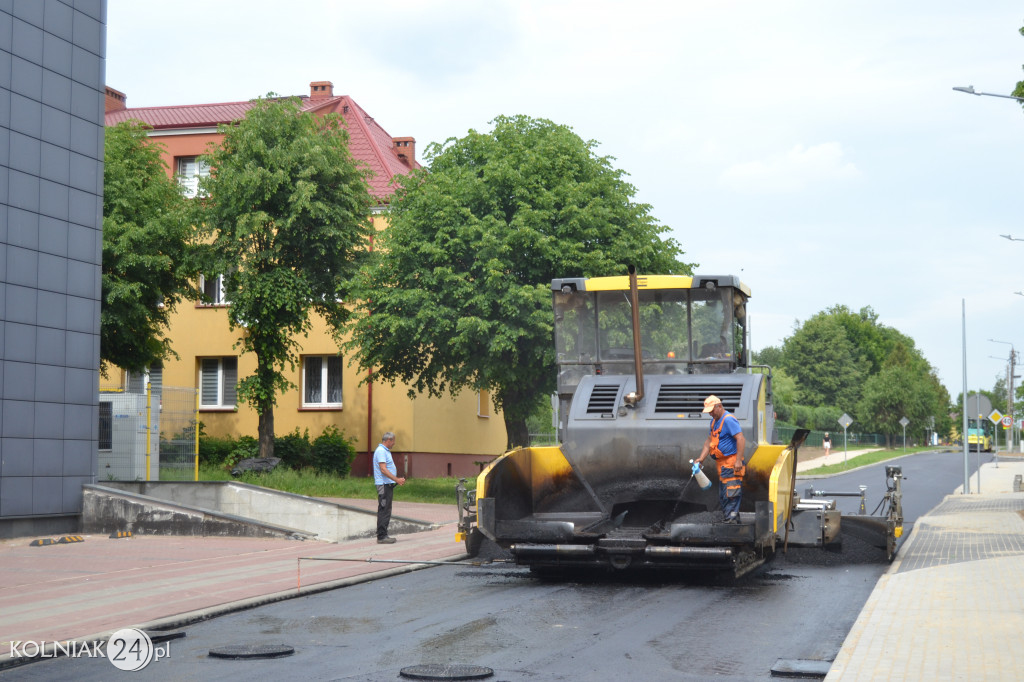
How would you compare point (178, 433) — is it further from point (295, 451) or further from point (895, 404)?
point (895, 404)

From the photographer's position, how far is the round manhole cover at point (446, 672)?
7.16m

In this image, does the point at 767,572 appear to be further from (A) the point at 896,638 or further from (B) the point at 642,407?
(A) the point at 896,638

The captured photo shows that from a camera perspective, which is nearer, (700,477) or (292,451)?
(700,477)

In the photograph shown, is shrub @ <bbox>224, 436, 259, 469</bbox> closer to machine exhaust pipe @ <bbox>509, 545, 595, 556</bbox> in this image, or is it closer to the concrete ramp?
the concrete ramp

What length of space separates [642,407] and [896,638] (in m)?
4.70

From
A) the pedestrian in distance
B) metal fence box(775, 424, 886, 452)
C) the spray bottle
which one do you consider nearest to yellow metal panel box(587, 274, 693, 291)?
the pedestrian in distance

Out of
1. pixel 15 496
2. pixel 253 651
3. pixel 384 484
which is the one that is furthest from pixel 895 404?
pixel 253 651

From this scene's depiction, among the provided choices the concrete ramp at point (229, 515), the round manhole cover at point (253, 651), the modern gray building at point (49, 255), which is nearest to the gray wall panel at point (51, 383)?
the modern gray building at point (49, 255)

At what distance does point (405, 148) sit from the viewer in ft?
153

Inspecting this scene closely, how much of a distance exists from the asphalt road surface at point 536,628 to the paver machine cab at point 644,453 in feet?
1.64

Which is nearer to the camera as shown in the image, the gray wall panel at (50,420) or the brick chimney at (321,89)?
the gray wall panel at (50,420)

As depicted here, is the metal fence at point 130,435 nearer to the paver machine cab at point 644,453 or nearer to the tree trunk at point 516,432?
the tree trunk at point 516,432

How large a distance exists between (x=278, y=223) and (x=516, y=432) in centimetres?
837

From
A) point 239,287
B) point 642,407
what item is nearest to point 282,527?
point 642,407
